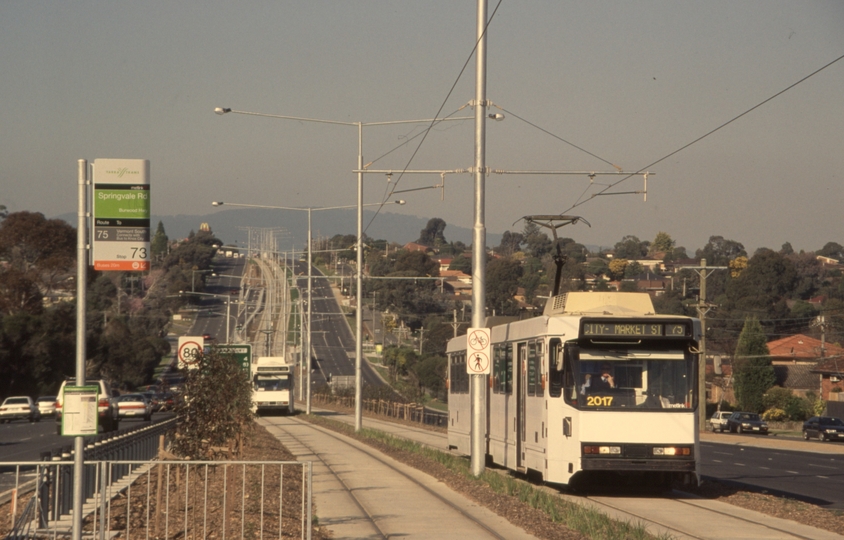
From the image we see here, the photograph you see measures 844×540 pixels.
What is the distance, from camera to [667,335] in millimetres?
17812

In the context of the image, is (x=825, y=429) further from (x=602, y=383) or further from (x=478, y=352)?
(x=602, y=383)

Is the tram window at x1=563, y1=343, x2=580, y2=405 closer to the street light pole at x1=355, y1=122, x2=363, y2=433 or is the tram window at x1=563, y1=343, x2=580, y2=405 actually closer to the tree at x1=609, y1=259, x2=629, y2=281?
the street light pole at x1=355, y1=122, x2=363, y2=433

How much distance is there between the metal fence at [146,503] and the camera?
12.0 m

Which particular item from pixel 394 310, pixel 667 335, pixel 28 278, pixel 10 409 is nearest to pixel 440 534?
pixel 667 335

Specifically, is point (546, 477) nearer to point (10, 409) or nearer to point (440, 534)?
point (440, 534)

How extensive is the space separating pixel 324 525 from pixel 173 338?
12312 centimetres

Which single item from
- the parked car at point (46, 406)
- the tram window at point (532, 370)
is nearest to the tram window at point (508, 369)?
the tram window at point (532, 370)

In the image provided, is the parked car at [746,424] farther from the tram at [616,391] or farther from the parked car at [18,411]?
the tram at [616,391]

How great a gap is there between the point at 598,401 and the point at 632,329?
4.36 feet

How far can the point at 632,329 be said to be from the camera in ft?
58.4

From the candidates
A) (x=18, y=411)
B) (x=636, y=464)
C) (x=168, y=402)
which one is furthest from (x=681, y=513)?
(x=18, y=411)

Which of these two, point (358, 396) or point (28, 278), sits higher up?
point (28, 278)

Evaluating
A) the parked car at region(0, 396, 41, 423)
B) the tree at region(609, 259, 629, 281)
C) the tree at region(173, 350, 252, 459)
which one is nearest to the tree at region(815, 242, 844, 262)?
the tree at region(609, 259, 629, 281)

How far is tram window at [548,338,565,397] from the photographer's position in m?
17.7
